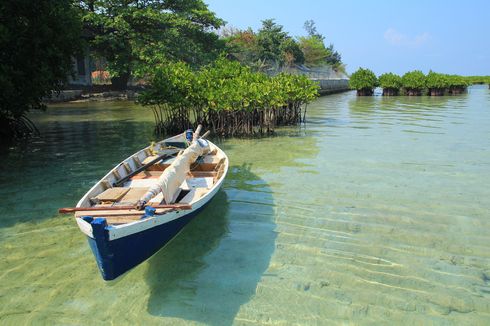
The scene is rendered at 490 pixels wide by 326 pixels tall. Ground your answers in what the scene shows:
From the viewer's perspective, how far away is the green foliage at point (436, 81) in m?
45.7

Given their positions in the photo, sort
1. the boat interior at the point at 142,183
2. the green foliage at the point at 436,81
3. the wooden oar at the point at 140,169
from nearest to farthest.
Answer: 1. the boat interior at the point at 142,183
2. the wooden oar at the point at 140,169
3. the green foliage at the point at 436,81

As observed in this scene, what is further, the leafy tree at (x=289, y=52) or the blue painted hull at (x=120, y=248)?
the leafy tree at (x=289, y=52)

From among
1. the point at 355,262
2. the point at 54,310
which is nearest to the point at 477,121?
the point at 355,262

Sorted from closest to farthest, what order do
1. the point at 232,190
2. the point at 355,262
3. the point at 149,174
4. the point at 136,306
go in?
the point at 136,306 → the point at 355,262 → the point at 149,174 → the point at 232,190

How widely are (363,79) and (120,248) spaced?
150 feet

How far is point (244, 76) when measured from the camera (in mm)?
17062

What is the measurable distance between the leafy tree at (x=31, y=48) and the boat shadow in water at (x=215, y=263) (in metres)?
6.86

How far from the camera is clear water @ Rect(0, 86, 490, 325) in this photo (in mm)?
4652

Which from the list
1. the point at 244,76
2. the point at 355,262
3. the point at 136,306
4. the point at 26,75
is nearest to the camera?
the point at 136,306

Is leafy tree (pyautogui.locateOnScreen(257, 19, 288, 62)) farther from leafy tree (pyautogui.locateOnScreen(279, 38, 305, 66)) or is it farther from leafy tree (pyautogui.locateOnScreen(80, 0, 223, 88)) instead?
leafy tree (pyautogui.locateOnScreen(80, 0, 223, 88))

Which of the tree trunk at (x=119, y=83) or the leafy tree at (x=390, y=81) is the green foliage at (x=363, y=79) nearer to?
the leafy tree at (x=390, y=81)

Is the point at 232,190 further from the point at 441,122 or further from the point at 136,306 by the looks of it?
the point at 441,122

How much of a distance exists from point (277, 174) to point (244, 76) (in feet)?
26.0

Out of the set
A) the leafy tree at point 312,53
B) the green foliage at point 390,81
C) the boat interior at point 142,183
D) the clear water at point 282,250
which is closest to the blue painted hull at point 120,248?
the boat interior at point 142,183
